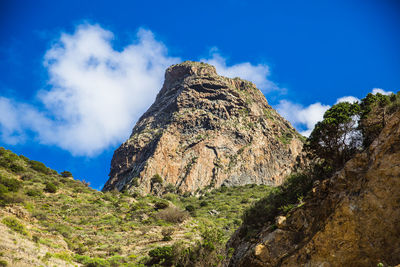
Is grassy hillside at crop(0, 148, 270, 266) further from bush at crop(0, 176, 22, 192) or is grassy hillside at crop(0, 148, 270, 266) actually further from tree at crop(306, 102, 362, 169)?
tree at crop(306, 102, 362, 169)

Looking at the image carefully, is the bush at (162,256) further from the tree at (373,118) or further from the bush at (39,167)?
the bush at (39,167)

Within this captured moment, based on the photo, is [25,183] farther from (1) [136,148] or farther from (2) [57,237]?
(1) [136,148]

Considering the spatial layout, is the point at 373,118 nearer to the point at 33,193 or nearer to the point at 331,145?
the point at 331,145

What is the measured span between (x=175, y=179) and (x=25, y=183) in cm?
5422

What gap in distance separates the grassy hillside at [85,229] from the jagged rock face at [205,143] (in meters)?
38.0

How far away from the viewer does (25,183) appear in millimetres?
34938

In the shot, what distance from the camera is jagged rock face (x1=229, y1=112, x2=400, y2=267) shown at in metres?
8.65

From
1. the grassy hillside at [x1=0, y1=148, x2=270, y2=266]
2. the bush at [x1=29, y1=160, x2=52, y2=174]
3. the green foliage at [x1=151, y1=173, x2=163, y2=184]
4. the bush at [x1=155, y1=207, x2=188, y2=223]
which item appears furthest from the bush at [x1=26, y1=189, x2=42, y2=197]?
the green foliage at [x1=151, y1=173, x2=163, y2=184]

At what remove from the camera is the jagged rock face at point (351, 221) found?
8.65m

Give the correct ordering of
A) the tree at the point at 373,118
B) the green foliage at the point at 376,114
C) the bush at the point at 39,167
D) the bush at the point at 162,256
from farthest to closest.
A: 1. the bush at the point at 39,167
2. the bush at the point at 162,256
3. the tree at the point at 373,118
4. the green foliage at the point at 376,114

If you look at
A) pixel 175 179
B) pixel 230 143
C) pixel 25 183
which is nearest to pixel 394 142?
pixel 25 183

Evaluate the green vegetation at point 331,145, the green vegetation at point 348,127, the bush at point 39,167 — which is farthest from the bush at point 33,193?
the green vegetation at point 348,127

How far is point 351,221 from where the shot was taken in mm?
9414

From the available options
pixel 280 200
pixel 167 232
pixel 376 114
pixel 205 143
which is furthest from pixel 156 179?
pixel 376 114
